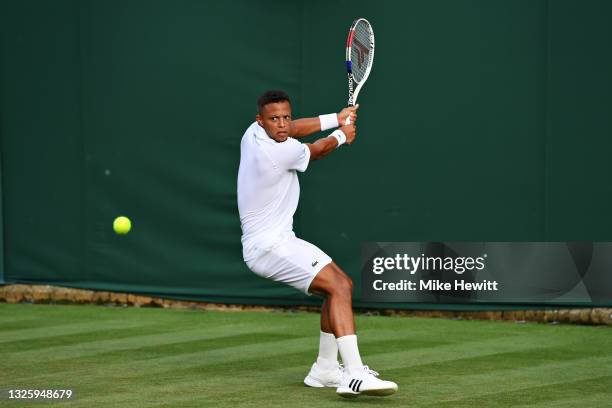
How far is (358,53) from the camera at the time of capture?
25.2 feet

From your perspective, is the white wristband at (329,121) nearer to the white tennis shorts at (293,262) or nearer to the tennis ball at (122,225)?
the white tennis shorts at (293,262)

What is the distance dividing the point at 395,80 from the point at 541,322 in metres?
2.27

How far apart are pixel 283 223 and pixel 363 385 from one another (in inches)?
41.3

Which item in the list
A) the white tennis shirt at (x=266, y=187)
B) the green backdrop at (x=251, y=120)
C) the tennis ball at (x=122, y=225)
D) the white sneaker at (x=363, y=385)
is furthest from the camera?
the tennis ball at (x=122, y=225)

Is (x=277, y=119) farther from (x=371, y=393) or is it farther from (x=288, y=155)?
(x=371, y=393)

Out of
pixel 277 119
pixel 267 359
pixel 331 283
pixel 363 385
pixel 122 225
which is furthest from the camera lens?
pixel 122 225

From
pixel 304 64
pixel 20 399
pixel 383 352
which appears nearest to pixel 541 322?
pixel 383 352

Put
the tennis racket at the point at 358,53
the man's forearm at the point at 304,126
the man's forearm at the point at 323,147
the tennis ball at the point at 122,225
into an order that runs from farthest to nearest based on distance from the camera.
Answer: the tennis ball at the point at 122,225, the tennis racket at the point at 358,53, the man's forearm at the point at 304,126, the man's forearm at the point at 323,147

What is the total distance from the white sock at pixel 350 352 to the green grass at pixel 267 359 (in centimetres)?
20

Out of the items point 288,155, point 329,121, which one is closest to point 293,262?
point 288,155

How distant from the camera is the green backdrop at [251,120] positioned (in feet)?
32.0

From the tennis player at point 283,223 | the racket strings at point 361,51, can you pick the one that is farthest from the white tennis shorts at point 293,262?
the racket strings at point 361,51

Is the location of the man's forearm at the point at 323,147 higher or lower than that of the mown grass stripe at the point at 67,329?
higher

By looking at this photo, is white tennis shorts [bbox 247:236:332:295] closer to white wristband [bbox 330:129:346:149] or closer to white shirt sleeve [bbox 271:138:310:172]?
white shirt sleeve [bbox 271:138:310:172]
